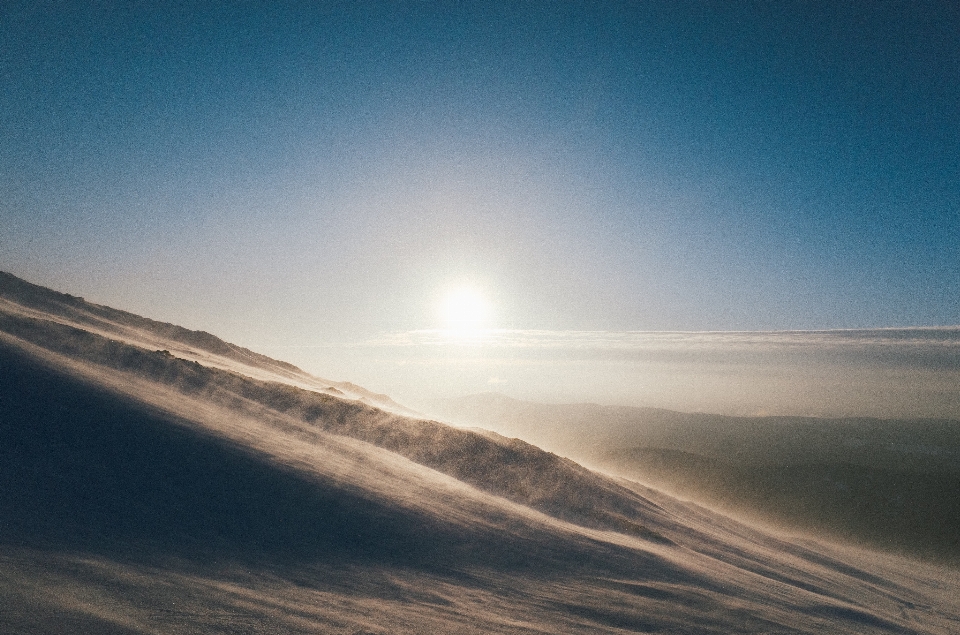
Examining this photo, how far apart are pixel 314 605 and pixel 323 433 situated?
10009mm

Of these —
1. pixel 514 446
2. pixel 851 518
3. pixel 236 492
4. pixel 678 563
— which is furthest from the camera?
pixel 851 518

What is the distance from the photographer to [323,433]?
1608cm

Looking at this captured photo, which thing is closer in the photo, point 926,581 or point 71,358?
point 71,358

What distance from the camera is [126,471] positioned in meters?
9.16

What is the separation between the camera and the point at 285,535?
8609 millimetres

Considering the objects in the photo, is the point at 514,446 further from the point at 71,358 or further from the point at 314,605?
the point at 71,358

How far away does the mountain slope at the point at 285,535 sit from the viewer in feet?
19.9

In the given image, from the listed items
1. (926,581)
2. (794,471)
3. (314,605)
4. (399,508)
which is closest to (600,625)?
(314,605)

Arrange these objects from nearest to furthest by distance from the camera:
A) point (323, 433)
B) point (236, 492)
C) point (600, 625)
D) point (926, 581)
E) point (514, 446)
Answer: point (600, 625)
point (236, 492)
point (323, 433)
point (514, 446)
point (926, 581)

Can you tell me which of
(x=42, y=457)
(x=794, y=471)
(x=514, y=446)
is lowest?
(x=42, y=457)

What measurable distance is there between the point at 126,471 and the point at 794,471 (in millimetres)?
98692

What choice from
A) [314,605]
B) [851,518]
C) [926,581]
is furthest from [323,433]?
[851,518]

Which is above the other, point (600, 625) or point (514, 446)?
point (514, 446)

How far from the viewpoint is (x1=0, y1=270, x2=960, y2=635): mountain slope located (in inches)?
239
